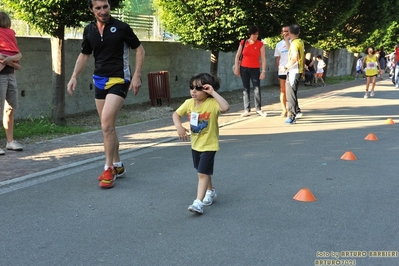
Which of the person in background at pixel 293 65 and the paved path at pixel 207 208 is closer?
the paved path at pixel 207 208

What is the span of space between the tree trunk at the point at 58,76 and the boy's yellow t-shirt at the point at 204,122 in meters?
6.25

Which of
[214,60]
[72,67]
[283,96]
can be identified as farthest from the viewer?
[214,60]

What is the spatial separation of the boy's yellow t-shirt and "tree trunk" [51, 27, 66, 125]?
20.5 feet

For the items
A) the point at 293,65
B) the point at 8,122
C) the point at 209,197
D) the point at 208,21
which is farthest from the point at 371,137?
the point at 208,21

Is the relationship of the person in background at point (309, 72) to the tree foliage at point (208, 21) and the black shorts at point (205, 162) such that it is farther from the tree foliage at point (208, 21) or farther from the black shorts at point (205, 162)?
the black shorts at point (205, 162)

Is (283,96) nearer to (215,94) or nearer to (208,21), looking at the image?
(208,21)

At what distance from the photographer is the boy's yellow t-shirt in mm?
5199

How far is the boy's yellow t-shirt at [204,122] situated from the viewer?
17.1 ft

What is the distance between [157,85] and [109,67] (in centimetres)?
865

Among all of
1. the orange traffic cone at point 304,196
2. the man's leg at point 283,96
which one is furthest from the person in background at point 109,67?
the man's leg at point 283,96

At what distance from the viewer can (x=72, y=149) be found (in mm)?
8367

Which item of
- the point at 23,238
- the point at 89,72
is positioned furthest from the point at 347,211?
the point at 89,72

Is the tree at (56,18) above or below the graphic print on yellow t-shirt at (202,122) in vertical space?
above

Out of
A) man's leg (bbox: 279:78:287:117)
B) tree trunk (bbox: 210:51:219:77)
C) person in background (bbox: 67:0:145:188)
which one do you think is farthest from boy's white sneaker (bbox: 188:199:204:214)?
tree trunk (bbox: 210:51:219:77)
